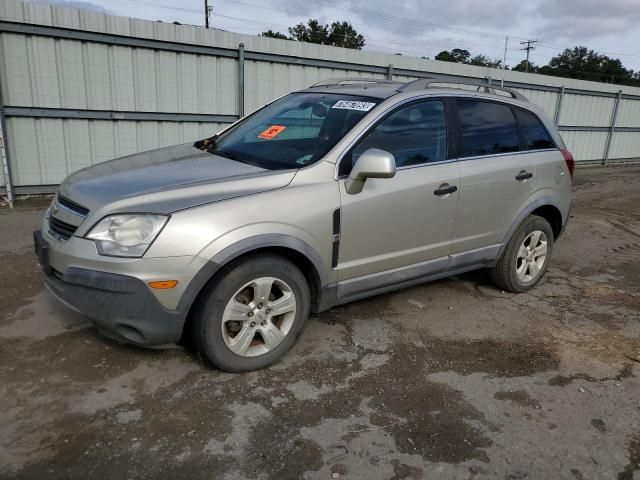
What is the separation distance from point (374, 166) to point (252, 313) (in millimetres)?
1164

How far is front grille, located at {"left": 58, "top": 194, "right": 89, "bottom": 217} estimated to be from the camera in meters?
3.01

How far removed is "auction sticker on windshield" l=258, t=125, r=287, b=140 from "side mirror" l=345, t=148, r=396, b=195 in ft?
2.87

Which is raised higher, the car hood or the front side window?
the front side window

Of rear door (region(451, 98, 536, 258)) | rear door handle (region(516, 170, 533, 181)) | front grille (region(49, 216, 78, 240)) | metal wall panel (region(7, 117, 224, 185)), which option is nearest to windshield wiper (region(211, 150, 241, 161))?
front grille (region(49, 216, 78, 240))

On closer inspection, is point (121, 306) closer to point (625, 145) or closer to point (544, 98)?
point (544, 98)

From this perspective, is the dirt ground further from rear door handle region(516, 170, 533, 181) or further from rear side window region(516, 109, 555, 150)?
rear side window region(516, 109, 555, 150)

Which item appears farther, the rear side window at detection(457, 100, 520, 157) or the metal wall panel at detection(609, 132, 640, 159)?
the metal wall panel at detection(609, 132, 640, 159)

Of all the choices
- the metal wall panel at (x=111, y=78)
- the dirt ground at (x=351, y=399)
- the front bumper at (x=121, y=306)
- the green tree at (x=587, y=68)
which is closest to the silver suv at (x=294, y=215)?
the front bumper at (x=121, y=306)

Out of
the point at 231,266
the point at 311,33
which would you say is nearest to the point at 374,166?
the point at 231,266

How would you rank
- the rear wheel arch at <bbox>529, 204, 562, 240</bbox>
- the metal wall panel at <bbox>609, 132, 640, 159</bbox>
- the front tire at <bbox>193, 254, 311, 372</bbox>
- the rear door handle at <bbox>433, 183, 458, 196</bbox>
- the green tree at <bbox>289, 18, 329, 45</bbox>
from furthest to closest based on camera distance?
the green tree at <bbox>289, 18, 329, 45</bbox>, the metal wall panel at <bbox>609, 132, 640, 159</bbox>, the rear wheel arch at <bbox>529, 204, 562, 240</bbox>, the rear door handle at <bbox>433, 183, 458, 196</bbox>, the front tire at <bbox>193, 254, 311, 372</bbox>

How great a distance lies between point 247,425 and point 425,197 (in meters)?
2.00

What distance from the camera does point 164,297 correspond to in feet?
9.32

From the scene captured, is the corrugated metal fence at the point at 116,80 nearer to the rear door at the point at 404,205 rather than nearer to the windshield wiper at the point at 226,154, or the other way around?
the windshield wiper at the point at 226,154

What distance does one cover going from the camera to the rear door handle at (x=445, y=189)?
385cm
